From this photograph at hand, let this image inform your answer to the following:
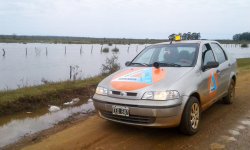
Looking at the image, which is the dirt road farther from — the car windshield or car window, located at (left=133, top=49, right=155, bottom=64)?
car window, located at (left=133, top=49, right=155, bottom=64)

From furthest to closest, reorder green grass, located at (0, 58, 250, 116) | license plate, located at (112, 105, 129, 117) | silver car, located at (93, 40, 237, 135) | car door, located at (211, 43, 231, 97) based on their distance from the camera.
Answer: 1. green grass, located at (0, 58, 250, 116)
2. car door, located at (211, 43, 231, 97)
3. license plate, located at (112, 105, 129, 117)
4. silver car, located at (93, 40, 237, 135)

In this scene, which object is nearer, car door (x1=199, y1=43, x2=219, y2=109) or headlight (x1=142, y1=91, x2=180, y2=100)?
headlight (x1=142, y1=91, x2=180, y2=100)

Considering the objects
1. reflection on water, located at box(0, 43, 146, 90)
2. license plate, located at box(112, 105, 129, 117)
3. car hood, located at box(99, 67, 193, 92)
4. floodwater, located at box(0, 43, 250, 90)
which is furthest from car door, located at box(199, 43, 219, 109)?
reflection on water, located at box(0, 43, 146, 90)

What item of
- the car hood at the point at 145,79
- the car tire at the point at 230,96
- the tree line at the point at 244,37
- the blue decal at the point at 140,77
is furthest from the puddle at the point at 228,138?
the tree line at the point at 244,37

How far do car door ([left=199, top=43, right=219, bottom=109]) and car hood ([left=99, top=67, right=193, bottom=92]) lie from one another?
1.47ft

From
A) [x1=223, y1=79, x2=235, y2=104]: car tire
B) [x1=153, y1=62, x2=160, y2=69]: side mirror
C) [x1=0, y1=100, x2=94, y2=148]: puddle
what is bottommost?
[x1=0, y1=100, x2=94, y2=148]: puddle

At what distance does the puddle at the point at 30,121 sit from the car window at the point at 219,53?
3500mm

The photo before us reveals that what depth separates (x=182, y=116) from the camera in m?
4.89

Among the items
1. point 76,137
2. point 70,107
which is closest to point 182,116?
point 76,137

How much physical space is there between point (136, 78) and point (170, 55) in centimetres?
131

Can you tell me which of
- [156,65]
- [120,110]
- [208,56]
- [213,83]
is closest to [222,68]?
[208,56]

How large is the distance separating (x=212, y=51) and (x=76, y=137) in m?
3.52

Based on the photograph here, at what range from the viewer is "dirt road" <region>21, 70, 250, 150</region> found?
4.75m

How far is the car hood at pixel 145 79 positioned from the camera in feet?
15.8
